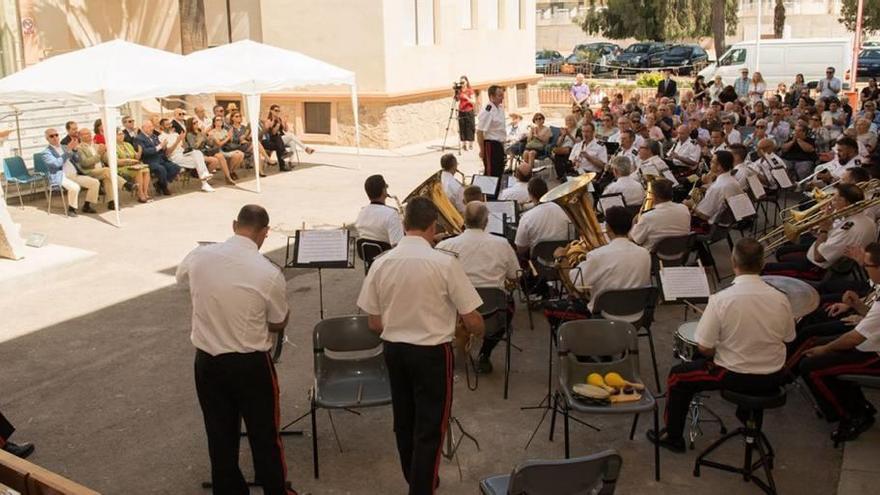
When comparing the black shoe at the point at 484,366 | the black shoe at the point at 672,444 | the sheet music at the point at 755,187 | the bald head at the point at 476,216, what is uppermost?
the bald head at the point at 476,216

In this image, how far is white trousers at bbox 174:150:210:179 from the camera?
50.5ft

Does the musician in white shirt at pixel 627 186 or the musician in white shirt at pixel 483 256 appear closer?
the musician in white shirt at pixel 483 256

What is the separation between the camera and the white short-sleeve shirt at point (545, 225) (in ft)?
27.5

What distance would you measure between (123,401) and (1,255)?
16.5 feet

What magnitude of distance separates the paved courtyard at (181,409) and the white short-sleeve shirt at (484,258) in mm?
858

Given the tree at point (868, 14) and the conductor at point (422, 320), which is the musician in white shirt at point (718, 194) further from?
the tree at point (868, 14)

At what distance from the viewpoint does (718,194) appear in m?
9.35

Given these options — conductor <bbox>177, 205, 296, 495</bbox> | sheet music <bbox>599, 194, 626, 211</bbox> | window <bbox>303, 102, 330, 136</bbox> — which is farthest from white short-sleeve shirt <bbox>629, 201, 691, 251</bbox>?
window <bbox>303, 102, 330, 136</bbox>

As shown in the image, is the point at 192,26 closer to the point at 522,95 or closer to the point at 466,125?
the point at 466,125

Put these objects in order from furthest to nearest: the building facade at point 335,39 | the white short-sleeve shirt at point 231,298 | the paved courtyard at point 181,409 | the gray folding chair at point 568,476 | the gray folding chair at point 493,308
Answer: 1. the building facade at point 335,39
2. the gray folding chair at point 493,308
3. the paved courtyard at point 181,409
4. the white short-sleeve shirt at point 231,298
5. the gray folding chair at point 568,476

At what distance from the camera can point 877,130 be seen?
14.3m

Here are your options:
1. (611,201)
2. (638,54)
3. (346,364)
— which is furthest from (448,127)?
(638,54)

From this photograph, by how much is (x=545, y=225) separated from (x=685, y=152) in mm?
5016

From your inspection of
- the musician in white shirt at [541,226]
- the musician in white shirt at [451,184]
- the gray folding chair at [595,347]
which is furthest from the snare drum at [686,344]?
the musician in white shirt at [451,184]
